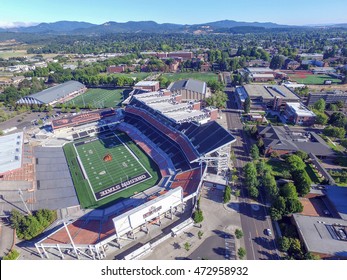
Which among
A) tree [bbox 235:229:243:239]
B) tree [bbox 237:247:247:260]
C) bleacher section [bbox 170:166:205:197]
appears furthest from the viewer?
bleacher section [bbox 170:166:205:197]

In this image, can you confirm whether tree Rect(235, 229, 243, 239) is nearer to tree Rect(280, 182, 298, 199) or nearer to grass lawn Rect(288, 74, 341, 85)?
tree Rect(280, 182, 298, 199)

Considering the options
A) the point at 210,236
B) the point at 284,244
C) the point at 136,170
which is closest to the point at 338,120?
the point at 284,244

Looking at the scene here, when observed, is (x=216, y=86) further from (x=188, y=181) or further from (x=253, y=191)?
(x=253, y=191)

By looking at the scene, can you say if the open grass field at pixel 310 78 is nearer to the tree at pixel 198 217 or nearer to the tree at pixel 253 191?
the tree at pixel 253 191

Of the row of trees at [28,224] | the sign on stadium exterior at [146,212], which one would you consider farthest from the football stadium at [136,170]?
the row of trees at [28,224]

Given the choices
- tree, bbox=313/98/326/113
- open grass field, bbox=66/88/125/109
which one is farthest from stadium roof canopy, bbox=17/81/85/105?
tree, bbox=313/98/326/113
